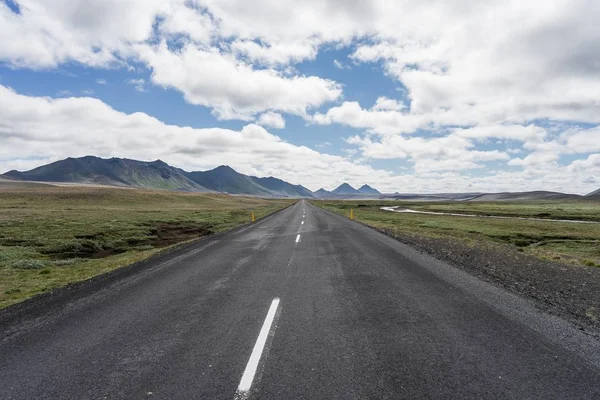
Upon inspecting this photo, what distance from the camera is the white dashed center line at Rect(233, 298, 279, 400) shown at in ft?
12.8

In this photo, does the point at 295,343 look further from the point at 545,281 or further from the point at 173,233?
the point at 173,233

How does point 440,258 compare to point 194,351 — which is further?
point 440,258

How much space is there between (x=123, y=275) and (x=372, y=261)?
809 cm

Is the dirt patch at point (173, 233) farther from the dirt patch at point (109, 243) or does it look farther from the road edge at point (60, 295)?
the road edge at point (60, 295)

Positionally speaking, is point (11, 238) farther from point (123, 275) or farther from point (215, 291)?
point (215, 291)

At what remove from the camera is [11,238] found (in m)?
20.7

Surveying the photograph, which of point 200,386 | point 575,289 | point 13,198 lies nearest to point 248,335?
point 200,386

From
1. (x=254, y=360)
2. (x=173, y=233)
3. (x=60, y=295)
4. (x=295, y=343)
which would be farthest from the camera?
(x=173, y=233)

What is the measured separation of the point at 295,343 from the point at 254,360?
2.65 ft

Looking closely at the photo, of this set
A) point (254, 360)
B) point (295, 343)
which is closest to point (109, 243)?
point (295, 343)

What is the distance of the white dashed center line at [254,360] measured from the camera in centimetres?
391

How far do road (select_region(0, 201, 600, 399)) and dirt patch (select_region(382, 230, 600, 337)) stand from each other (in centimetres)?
62

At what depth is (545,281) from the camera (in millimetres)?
9773

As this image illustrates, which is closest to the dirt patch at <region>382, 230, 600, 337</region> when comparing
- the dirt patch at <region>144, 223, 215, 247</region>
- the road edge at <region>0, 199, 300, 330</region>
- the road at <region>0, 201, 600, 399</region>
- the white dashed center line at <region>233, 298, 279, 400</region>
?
the road at <region>0, 201, 600, 399</region>
